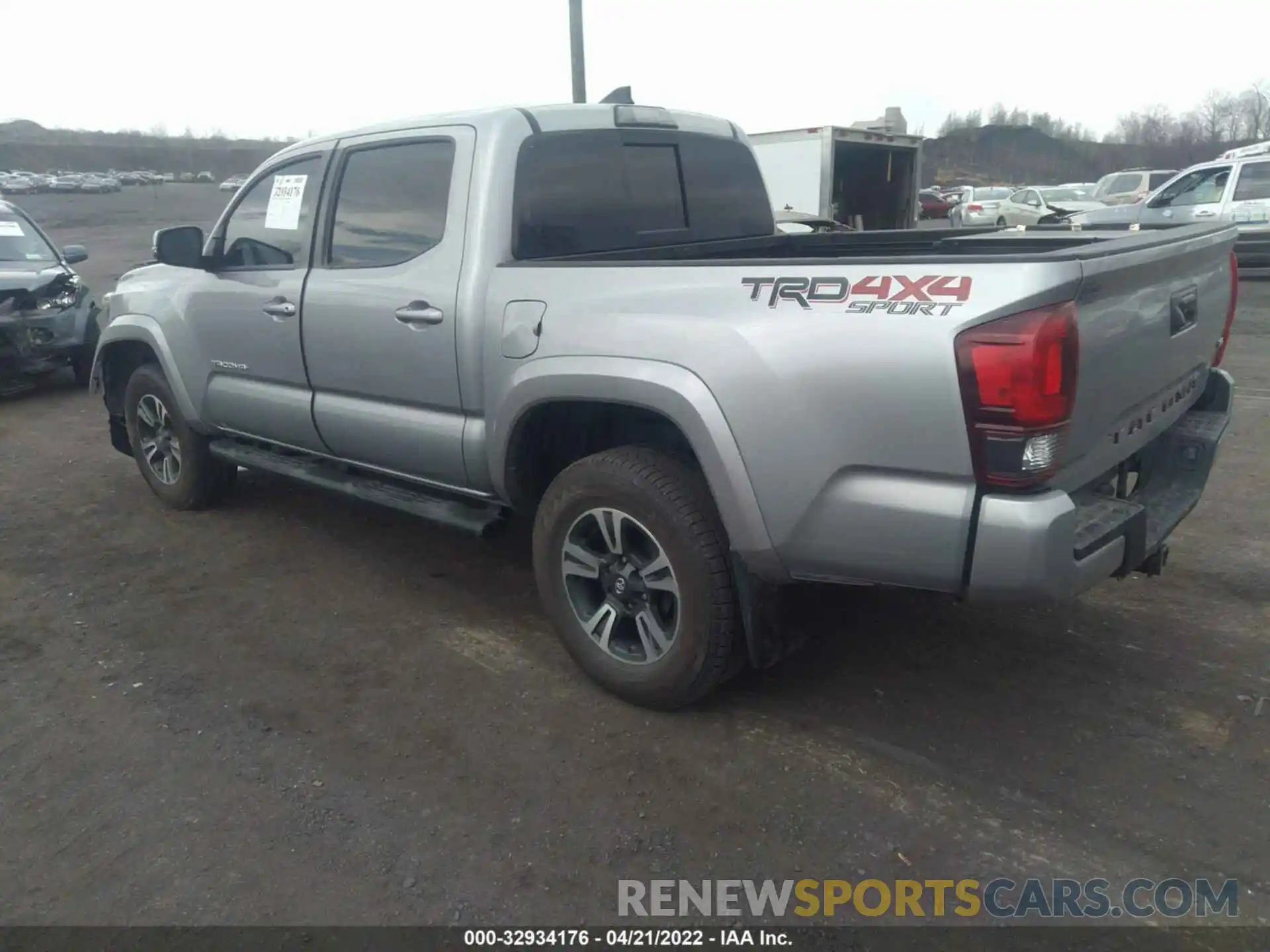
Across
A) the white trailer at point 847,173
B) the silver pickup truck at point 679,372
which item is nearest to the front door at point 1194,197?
the white trailer at point 847,173

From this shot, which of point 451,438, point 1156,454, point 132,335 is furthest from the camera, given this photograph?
point 132,335

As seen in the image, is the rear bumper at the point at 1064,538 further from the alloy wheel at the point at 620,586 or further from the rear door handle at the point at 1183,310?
the alloy wheel at the point at 620,586

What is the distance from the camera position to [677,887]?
2.57m

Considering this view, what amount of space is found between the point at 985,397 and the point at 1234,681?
6.02 ft

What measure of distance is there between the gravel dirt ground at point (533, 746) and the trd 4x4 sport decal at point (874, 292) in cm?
109

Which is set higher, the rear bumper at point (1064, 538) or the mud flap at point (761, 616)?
the rear bumper at point (1064, 538)

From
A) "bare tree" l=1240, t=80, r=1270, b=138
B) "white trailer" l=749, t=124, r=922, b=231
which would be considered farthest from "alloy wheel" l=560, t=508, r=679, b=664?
"bare tree" l=1240, t=80, r=1270, b=138

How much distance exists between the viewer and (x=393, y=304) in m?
3.85

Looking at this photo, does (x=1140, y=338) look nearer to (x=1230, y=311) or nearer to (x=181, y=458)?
(x=1230, y=311)

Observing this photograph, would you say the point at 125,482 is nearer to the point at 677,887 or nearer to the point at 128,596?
the point at 128,596

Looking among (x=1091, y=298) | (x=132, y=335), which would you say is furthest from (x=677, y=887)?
(x=132, y=335)

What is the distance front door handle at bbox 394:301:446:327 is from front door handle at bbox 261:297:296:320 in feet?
2.62

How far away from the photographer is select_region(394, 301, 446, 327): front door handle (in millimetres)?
3672

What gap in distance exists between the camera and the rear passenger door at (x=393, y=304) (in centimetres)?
371
